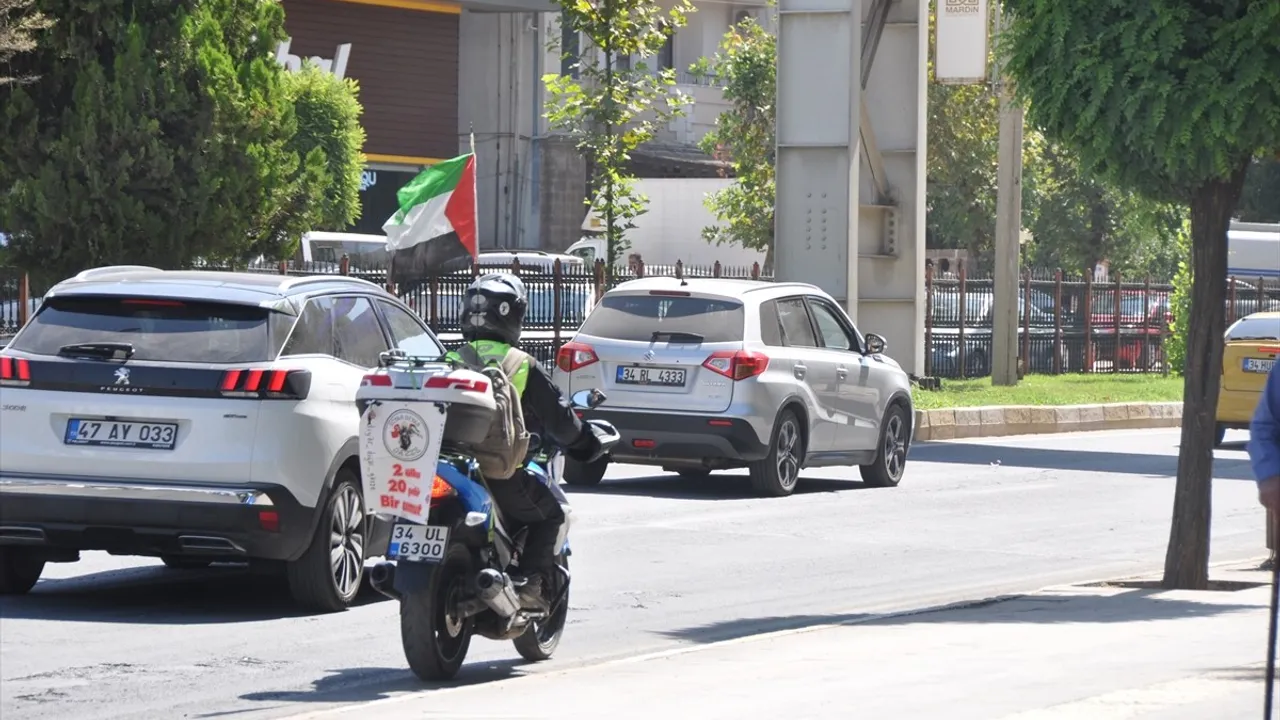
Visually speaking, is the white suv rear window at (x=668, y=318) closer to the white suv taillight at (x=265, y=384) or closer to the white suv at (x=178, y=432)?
the white suv at (x=178, y=432)

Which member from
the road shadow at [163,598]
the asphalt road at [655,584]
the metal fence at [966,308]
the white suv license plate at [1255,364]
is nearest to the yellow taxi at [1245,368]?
the white suv license plate at [1255,364]

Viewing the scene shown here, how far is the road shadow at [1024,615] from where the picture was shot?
9.77 metres

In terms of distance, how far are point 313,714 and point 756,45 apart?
129ft

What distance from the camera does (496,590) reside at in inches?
312

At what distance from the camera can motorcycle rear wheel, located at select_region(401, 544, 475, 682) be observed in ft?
25.8

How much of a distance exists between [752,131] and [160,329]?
119ft

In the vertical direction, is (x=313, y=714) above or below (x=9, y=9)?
below

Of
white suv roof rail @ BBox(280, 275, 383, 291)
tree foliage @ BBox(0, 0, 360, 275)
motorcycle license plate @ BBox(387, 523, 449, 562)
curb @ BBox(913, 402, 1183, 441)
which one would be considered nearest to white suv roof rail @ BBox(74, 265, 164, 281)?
white suv roof rail @ BBox(280, 275, 383, 291)

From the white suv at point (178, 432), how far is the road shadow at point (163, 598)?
31 centimetres

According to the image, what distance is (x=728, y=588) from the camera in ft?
37.6

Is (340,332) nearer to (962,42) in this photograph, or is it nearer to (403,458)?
(403,458)

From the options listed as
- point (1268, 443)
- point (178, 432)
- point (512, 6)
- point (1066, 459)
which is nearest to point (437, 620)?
point (178, 432)

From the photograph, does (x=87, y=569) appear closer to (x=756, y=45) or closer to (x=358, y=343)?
(x=358, y=343)

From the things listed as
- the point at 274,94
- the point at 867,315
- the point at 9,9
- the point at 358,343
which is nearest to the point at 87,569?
the point at 358,343
